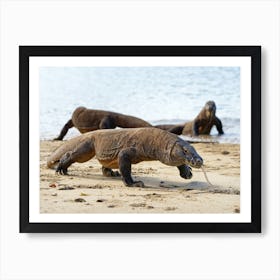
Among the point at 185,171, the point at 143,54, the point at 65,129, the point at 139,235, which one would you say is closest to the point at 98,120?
the point at 65,129

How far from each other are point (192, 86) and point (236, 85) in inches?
8.6

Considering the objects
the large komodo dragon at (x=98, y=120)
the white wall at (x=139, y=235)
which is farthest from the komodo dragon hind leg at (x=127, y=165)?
the white wall at (x=139, y=235)

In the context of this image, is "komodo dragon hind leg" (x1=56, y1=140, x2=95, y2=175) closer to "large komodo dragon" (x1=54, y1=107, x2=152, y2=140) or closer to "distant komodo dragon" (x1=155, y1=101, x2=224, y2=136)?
"large komodo dragon" (x1=54, y1=107, x2=152, y2=140)

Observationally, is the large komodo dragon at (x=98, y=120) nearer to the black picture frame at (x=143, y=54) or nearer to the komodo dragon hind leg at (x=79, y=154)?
the komodo dragon hind leg at (x=79, y=154)

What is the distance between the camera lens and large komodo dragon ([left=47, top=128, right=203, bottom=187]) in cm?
322

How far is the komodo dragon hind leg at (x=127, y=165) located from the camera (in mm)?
3213

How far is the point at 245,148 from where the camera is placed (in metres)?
3.24

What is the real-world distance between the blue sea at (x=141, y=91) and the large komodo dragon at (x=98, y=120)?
0.08 ft

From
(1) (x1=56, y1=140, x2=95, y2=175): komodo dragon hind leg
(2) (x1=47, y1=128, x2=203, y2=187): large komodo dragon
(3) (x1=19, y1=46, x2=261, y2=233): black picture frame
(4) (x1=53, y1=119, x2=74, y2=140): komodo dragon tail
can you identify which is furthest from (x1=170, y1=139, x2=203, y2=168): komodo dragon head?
(4) (x1=53, y1=119, x2=74, y2=140): komodo dragon tail
